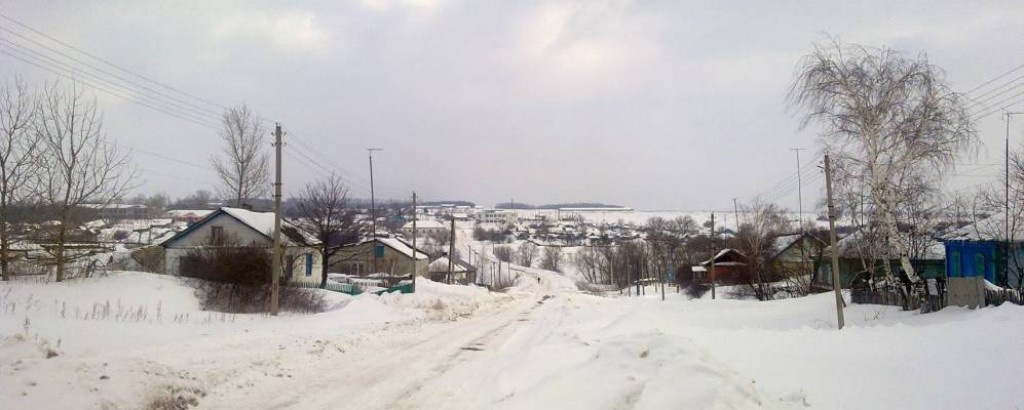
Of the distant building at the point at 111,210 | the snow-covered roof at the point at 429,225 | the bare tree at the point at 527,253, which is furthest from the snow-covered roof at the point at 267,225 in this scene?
the snow-covered roof at the point at 429,225

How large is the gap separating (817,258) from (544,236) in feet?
391

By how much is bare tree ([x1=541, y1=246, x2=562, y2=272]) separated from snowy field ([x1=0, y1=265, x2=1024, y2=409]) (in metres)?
108

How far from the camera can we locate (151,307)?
66.5ft

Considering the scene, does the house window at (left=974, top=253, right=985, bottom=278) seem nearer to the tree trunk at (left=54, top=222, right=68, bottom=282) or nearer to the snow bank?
the snow bank

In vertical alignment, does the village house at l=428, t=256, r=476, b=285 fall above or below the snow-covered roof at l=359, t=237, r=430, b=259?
below

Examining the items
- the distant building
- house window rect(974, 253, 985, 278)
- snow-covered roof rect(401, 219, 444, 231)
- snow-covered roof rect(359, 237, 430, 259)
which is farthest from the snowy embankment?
snow-covered roof rect(401, 219, 444, 231)

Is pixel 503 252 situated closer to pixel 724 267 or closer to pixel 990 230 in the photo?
pixel 724 267

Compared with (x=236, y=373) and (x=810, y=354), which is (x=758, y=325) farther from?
(x=236, y=373)

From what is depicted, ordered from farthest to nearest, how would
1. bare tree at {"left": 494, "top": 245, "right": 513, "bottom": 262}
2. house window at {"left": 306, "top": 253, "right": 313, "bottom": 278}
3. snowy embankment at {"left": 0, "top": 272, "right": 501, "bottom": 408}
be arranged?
bare tree at {"left": 494, "top": 245, "right": 513, "bottom": 262} < house window at {"left": 306, "top": 253, "right": 313, "bottom": 278} < snowy embankment at {"left": 0, "top": 272, "right": 501, "bottom": 408}

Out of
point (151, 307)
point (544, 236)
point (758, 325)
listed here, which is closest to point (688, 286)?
point (758, 325)

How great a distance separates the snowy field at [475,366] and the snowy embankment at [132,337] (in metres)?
0.03

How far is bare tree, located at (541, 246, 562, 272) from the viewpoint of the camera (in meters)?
126

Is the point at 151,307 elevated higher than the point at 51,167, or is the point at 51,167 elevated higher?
the point at 51,167

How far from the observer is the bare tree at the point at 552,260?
413 feet
